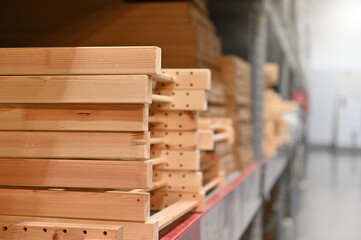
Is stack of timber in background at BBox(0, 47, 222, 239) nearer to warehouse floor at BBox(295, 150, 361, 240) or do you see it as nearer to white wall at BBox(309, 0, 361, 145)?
warehouse floor at BBox(295, 150, 361, 240)

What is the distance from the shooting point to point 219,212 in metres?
2.89

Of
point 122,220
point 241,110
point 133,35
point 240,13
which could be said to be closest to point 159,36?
point 133,35

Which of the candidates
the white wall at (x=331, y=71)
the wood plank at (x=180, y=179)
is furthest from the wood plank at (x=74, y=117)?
the white wall at (x=331, y=71)

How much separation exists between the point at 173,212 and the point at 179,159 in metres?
0.33

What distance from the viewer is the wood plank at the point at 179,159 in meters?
2.42

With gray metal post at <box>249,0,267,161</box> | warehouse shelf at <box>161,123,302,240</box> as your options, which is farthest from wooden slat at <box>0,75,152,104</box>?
gray metal post at <box>249,0,267,161</box>

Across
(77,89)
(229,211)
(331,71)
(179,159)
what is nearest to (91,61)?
(77,89)

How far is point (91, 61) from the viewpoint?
171 centimetres

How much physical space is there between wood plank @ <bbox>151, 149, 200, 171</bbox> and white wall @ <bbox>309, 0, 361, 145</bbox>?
724 inches

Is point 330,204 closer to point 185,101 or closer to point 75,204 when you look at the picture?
point 185,101

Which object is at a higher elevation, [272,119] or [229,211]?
[272,119]

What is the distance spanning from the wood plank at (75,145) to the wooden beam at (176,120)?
683 millimetres

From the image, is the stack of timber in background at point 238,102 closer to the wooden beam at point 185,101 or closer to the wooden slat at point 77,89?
the wooden beam at point 185,101

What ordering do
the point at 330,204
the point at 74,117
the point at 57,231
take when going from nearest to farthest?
the point at 57,231 < the point at 74,117 < the point at 330,204
